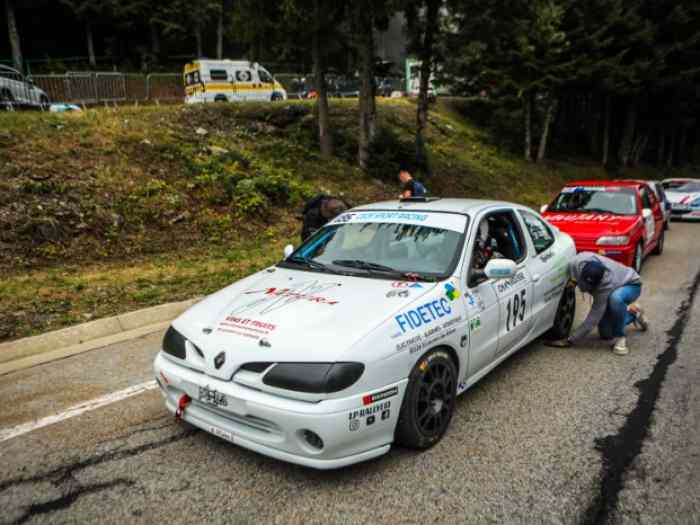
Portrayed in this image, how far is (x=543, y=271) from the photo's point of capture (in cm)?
520

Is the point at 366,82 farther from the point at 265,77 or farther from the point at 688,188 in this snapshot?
the point at 265,77

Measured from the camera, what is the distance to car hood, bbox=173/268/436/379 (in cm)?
313

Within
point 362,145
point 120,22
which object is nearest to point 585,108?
point 362,145

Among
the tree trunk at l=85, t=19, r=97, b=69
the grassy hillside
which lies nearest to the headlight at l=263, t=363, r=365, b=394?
the grassy hillside

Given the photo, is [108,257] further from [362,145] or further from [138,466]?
[362,145]

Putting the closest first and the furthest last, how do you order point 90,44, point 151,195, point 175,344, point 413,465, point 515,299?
1. point 413,465
2. point 175,344
3. point 515,299
4. point 151,195
5. point 90,44

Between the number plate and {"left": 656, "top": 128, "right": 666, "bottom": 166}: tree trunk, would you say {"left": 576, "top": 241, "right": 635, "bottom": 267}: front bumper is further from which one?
{"left": 656, "top": 128, "right": 666, "bottom": 166}: tree trunk

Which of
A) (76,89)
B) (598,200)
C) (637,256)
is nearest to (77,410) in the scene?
(637,256)

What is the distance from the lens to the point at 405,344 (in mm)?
3289

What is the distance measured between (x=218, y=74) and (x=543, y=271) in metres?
24.2

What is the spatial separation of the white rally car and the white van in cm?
2220

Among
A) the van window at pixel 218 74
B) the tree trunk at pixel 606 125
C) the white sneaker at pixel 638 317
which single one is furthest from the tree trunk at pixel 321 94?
the tree trunk at pixel 606 125

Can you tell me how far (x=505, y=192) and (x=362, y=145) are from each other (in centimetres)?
727

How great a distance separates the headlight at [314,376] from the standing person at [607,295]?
3.33 metres
